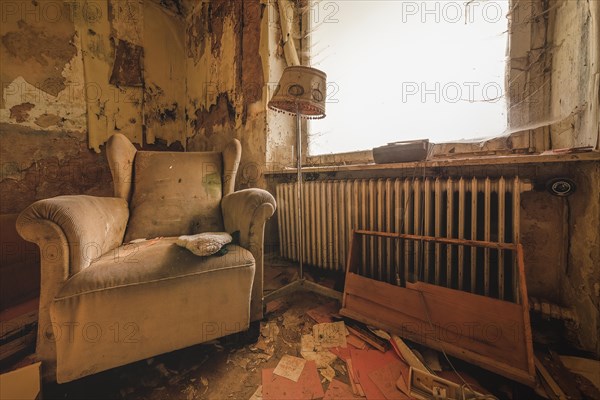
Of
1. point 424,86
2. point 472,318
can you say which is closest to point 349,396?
point 472,318

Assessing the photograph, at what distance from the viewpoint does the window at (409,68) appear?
1378 millimetres

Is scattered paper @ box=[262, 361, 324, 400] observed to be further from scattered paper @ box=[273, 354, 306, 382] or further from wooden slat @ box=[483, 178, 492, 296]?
wooden slat @ box=[483, 178, 492, 296]

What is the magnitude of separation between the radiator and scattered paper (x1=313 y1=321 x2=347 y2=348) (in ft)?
1.44

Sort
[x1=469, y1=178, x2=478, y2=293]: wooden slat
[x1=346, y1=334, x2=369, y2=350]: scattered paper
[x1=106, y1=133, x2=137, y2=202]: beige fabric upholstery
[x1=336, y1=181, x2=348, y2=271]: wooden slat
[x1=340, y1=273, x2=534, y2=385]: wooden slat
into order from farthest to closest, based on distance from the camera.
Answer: [x1=336, y1=181, x2=348, y2=271]: wooden slat → [x1=106, y1=133, x2=137, y2=202]: beige fabric upholstery → [x1=469, y1=178, x2=478, y2=293]: wooden slat → [x1=346, y1=334, x2=369, y2=350]: scattered paper → [x1=340, y1=273, x2=534, y2=385]: wooden slat

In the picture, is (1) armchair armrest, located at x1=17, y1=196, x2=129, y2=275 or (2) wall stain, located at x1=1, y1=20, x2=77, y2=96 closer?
(1) armchair armrest, located at x1=17, y1=196, x2=129, y2=275

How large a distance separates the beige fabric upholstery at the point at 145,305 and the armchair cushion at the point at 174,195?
1.10 feet

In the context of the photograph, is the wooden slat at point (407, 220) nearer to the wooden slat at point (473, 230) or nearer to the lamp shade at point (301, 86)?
the wooden slat at point (473, 230)

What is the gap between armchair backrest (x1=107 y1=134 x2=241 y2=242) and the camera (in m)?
1.37

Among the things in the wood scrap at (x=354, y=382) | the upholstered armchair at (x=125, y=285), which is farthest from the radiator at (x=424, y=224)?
the upholstered armchair at (x=125, y=285)

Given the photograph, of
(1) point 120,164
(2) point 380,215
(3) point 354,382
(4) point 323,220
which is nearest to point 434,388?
(3) point 354,382

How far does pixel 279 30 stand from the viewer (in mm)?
2062

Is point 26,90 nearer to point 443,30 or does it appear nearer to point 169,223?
point 169,223

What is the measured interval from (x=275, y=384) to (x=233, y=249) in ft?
1.82

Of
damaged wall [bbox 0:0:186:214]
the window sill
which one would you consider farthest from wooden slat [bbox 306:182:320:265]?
damaged wall [bbox 0:0:186:214]
